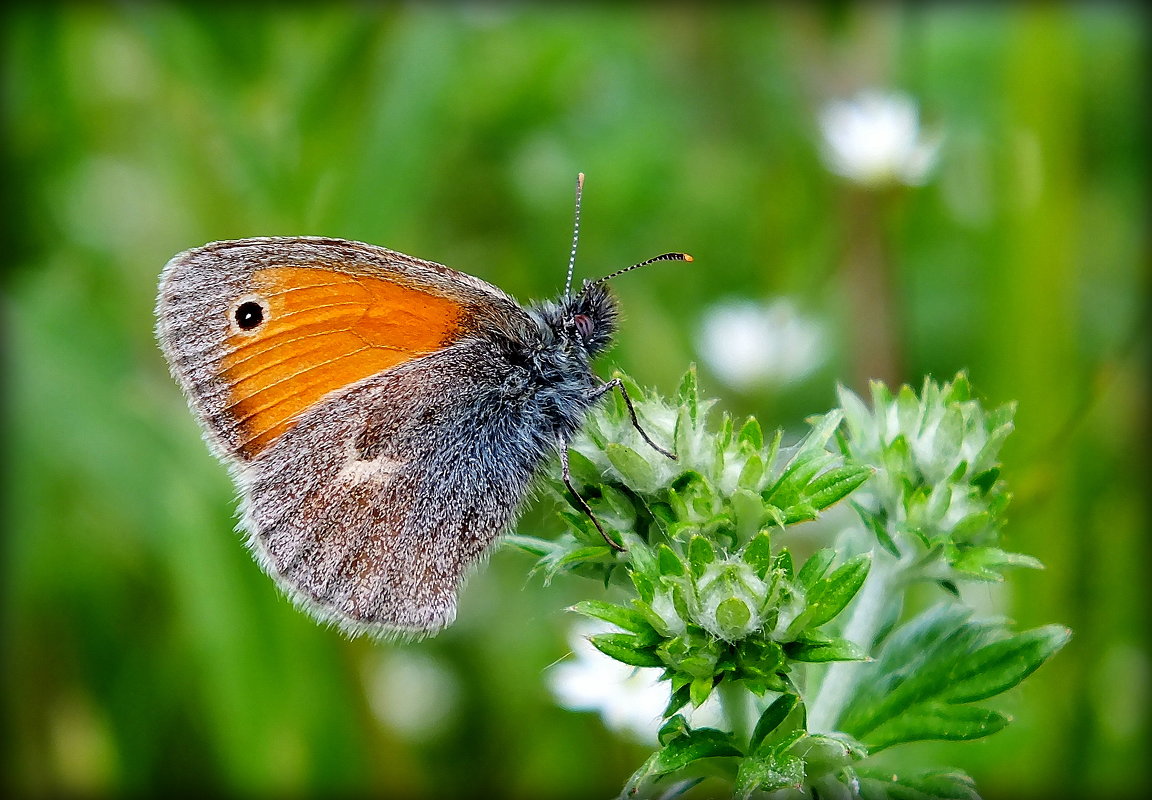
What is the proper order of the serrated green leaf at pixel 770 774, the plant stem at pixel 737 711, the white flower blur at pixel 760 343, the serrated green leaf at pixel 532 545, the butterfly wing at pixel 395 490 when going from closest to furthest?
1. the serrated green leaf at pixel 770 774
2. the plant stem at pixel 737 711
3. the serrated green leaf at pixel 532 545
4. the butterfly wing at pixel 395 490
5. the white flower blur at pixel 760 343

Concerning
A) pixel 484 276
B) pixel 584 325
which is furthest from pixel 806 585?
pixel 484 276

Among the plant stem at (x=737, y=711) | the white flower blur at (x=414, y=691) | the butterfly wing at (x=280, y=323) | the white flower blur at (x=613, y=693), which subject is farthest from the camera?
the white flower blur at (x=414, y=691)

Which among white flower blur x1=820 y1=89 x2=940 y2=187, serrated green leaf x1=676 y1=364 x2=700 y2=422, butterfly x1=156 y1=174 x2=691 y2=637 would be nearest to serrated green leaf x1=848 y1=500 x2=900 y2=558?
serrated green leaf x1=676 y1=364 x2=700 y2=422

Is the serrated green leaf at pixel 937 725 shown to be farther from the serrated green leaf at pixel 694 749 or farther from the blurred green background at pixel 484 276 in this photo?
the blurred green background at pixel 484 276

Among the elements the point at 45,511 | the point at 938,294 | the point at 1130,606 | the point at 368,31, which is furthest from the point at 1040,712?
the point at 45,511

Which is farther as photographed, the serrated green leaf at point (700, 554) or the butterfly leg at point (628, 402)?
the butterfly leg at point (628, 402)

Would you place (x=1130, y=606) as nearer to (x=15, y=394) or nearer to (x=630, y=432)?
(x=630, y=432)


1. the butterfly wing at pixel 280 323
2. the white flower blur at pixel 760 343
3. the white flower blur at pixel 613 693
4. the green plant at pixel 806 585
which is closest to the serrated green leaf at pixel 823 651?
the green plant at pixel 806 585
